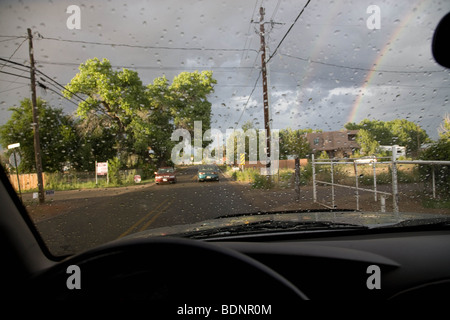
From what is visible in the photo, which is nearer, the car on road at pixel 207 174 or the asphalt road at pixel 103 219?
the asphalt road at pixel 103 219

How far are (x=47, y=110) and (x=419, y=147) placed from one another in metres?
8.48

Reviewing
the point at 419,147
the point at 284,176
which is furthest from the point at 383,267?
the point at 284,176

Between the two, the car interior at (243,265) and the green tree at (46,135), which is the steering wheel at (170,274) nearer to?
the car interior at (243,265)

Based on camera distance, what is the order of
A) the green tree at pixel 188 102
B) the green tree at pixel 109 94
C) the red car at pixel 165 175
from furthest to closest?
the red car at pixel 165 175, the green tree at pixel 188 102, the green tree at pixel 109 94

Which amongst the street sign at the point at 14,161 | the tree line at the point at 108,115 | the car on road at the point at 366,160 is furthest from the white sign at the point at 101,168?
the car on road at the point at 366,160

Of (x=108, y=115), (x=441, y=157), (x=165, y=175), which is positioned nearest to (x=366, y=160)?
(x=441, y=157)

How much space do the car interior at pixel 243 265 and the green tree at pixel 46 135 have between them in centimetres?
158

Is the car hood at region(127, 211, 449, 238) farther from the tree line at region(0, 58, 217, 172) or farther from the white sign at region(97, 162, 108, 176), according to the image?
the white sign at region(97, 162, 108, 176)

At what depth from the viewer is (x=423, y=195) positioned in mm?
7754

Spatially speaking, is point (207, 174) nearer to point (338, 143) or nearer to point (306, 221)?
point (338, 143)

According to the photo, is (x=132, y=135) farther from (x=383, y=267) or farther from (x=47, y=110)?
(x=383, y=267)

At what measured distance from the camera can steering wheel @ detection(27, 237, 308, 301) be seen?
105 centimetres

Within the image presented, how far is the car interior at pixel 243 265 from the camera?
41.9 inches

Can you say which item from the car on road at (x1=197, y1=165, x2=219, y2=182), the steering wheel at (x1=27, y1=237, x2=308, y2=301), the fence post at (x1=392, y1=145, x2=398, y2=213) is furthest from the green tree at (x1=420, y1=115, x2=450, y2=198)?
the car on road at (x1=197, y1=165, x2=219, y2=182)
